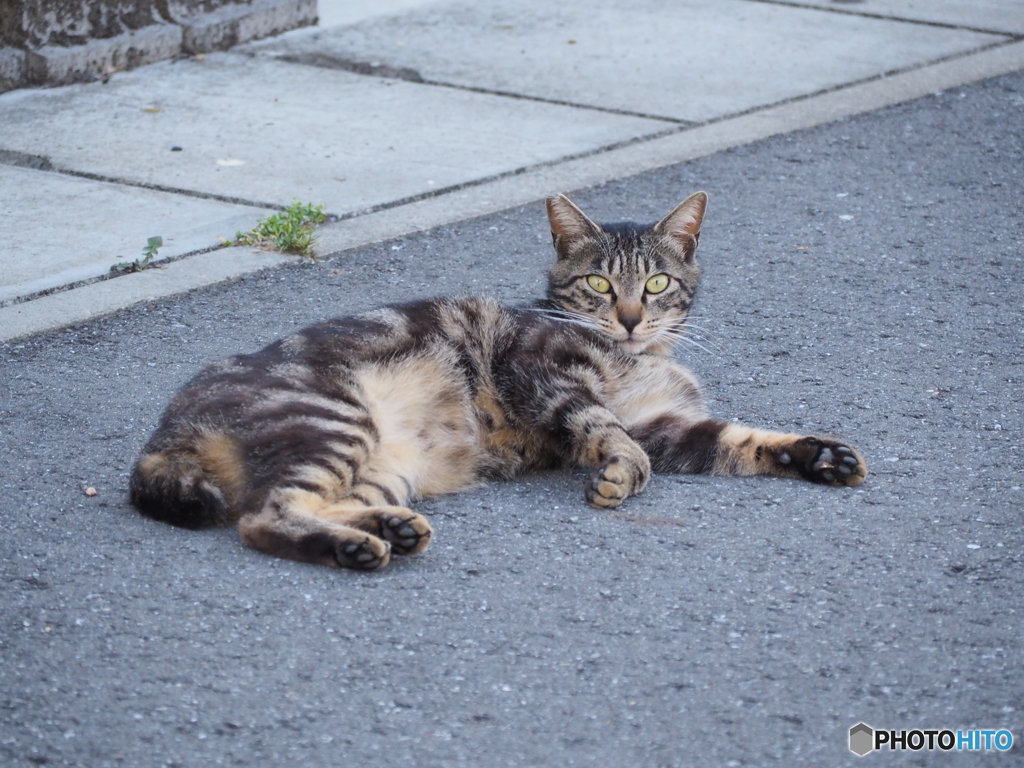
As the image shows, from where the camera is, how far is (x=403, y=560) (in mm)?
3387

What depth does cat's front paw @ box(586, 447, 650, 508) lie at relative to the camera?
3.71m

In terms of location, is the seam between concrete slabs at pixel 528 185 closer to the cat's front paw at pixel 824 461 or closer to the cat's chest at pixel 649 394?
the cat's chest at pixel 649 394

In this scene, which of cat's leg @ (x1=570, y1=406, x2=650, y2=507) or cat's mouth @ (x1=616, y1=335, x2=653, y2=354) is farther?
cat's mouth @ (x1=616, y1=335, x2=653, y2=354)

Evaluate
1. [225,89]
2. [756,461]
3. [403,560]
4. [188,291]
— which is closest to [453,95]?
[225,89]

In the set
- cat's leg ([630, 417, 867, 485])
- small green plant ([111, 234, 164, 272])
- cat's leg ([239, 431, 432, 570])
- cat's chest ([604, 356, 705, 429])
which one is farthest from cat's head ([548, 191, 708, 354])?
small green plant ([111, 234, 164, 272])

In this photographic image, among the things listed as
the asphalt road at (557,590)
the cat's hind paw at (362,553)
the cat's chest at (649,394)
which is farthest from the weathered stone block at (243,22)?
the cat's hind paw at (362,553)

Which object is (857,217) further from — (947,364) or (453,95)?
(453,95)

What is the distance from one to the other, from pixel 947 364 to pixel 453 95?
3923mm

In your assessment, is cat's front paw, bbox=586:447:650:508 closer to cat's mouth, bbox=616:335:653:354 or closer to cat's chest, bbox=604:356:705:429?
cat's chest, bbox=604:356:705:429

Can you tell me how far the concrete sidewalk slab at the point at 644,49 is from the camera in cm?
804

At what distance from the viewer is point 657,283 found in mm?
4457

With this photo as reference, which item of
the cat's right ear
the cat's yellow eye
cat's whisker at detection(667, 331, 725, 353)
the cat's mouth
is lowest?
cat's whisker at detection(667, 331, 725, 353)

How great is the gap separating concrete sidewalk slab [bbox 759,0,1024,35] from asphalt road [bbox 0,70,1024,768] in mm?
5230

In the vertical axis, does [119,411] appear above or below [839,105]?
below
